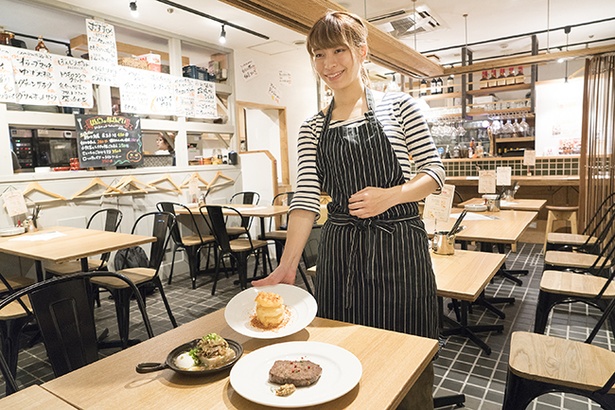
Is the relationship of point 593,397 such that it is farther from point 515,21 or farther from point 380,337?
point 515,21

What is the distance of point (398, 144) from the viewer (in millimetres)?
1338

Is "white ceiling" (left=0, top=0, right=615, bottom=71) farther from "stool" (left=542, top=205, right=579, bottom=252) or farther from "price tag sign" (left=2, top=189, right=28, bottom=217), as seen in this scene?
"stool" (left=542, top=205, right=579, bottom=252)

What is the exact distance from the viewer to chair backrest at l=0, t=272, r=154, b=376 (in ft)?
4.73

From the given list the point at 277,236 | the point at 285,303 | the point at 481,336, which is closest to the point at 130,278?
the point at 277,236

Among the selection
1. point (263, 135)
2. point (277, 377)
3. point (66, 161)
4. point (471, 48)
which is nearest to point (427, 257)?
point (277, 377)

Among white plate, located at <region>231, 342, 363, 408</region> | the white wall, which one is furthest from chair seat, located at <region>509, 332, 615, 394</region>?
the white wall

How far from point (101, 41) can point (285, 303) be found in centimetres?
435

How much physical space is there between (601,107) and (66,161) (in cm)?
584

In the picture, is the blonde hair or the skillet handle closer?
the skillet handle

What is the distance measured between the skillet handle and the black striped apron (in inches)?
24.8

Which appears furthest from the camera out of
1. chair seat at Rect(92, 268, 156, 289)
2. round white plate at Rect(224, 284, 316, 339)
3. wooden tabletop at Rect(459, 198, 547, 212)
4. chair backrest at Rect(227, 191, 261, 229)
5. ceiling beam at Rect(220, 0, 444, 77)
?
chair backrest at Rect(227, 191, 261, 229)

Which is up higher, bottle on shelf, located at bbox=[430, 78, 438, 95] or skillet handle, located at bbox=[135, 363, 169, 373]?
bottle on shelf, located at bbox=[430, 78, 438, 95]

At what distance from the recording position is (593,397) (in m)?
1.41

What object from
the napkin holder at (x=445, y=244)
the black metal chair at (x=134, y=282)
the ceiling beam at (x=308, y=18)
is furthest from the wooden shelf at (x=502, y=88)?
the black metal chair at (x=134, y=282)
